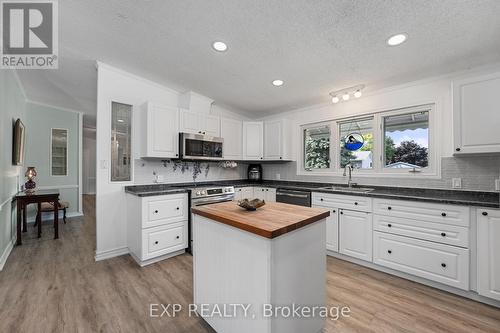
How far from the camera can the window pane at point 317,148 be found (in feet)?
12.9

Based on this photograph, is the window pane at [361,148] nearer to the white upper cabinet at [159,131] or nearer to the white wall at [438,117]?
the white wall at [438,117]

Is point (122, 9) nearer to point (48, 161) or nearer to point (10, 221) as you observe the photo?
point (10, 221)

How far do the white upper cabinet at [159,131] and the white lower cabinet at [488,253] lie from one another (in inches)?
145

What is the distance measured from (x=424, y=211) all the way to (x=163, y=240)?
3.19 metres

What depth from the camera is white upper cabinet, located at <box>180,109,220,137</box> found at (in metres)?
3.42

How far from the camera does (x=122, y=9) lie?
6.21ft

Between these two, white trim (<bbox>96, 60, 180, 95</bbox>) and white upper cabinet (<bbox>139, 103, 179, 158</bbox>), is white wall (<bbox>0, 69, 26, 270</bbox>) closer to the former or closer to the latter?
white trim (<bbox>96, 60, 180, 95</bbox>)

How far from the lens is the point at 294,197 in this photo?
3482mm

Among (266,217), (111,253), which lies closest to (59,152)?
(111,253)

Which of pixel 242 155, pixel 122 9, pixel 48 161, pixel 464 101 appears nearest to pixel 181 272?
pixel 242 155

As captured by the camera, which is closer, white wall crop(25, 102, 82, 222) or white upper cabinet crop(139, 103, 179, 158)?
white upper cabinet crop(139, 103, 179, 158)

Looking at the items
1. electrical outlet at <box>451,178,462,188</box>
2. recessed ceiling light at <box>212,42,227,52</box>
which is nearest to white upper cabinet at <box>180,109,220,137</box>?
recessed ceiling light at <box>212,42,227,52</box>

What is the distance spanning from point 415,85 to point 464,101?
784mm

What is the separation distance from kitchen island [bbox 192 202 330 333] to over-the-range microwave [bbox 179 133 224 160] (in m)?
1.87
